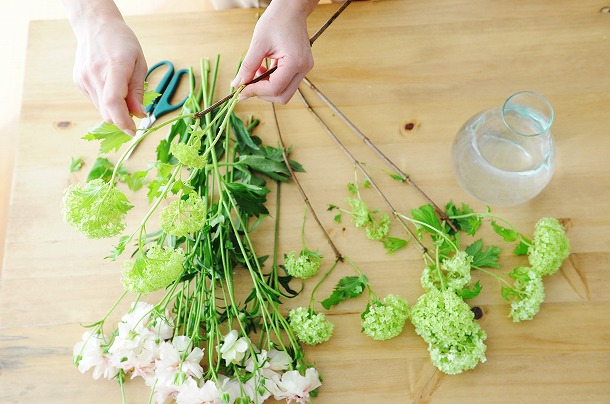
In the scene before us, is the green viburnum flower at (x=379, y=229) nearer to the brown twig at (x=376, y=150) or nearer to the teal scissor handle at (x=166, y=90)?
the brown twig at (x=376, y=150)

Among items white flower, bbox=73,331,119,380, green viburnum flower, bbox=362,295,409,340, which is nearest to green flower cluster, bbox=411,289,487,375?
green viburnum flower, bbox=362,295,409,340

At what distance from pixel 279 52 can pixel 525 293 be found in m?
0.52

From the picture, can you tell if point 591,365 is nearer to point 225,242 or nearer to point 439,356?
point 439,356

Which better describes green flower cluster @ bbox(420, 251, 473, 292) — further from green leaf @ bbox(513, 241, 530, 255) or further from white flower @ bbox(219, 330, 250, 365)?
white flower @ bbox(219, 330, 250, 365)

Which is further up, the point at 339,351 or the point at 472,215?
the point at 472,215

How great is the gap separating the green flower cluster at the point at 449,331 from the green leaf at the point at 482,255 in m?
0.10

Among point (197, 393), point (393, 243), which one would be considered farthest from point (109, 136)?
point (393, 243)

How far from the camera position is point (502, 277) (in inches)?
36.3

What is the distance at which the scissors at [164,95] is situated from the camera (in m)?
1.00

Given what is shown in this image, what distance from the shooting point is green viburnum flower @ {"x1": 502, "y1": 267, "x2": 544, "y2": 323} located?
85cm

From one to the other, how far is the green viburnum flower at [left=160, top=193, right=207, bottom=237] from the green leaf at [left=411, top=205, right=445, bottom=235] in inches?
15.8

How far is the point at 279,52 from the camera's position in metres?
0.77

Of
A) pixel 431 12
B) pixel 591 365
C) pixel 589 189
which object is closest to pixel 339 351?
pixel 591 365

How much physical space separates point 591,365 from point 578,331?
5 cm
